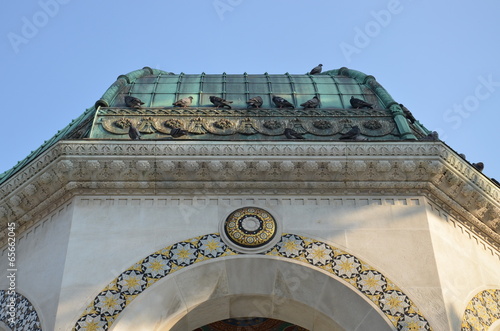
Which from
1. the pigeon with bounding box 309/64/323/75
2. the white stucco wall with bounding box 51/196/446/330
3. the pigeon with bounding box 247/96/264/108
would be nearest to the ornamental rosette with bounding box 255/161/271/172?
the white stucco wall with bounding box 51/196/446/330

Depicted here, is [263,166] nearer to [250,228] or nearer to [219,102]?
[250,228]

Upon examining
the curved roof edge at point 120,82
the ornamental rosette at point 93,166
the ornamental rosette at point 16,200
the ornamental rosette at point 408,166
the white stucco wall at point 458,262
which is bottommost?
the white stucco wall at point 458,262

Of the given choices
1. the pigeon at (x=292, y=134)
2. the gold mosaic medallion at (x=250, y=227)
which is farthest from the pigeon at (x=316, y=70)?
the gold mosaic medallion at (x=250, y=227)

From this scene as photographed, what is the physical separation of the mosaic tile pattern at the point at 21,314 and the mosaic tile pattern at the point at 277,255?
0.80 m

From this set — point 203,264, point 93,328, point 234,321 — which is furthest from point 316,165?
point 93,328

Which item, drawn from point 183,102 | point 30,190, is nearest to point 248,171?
point 183,102

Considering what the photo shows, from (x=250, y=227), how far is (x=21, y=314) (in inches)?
141

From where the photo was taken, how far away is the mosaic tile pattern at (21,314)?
10164 millimetres

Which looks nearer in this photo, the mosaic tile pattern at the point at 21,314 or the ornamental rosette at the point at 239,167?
the mosaic tile pattern at the point at 21,314

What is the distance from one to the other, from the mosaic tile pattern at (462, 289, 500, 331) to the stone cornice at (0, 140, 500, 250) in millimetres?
1336

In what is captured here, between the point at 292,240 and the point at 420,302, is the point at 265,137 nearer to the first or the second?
the point at 292,240

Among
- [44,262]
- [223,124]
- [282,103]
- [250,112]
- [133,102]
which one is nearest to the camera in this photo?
[44,262]

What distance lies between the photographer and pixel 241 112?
13641 millimetres

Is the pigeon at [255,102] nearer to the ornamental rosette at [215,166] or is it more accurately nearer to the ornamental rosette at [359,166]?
the ornamental rosette at [215,166]
